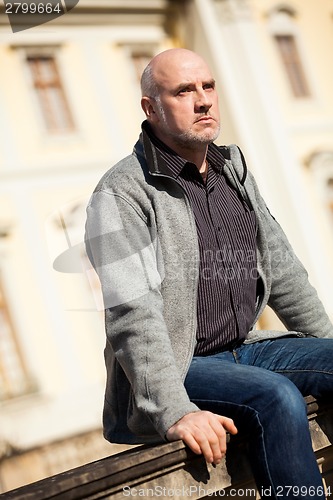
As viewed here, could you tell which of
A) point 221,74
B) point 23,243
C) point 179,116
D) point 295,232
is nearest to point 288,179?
point 295,232

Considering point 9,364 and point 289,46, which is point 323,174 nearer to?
point 289,46

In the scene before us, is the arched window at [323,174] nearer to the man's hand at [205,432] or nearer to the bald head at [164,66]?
the bald head at [164,66]

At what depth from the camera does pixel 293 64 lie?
1558 centimetres

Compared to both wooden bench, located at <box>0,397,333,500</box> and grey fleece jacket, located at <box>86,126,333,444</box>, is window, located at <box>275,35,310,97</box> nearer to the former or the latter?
grey fleece jacket, located at <box>86,126,333,444</box>

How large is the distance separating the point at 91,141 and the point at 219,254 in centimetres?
1147

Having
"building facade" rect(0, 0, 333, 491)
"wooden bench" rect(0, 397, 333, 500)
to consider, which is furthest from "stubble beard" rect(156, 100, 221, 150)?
"building facade" rect(0, 0, 333, 491)

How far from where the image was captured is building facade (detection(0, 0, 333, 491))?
39.1 feet

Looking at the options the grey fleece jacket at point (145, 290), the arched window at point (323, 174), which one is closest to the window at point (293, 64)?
the arched window at point (323, 174)

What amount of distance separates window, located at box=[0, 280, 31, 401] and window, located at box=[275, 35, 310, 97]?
5.97 m

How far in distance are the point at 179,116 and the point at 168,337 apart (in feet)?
2.04

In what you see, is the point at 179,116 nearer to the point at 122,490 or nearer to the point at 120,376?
the point at 120,376

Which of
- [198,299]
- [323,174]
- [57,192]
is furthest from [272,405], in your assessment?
[323,174]

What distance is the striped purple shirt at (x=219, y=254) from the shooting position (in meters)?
2.44

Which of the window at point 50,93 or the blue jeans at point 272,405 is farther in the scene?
the window at point 50,93
